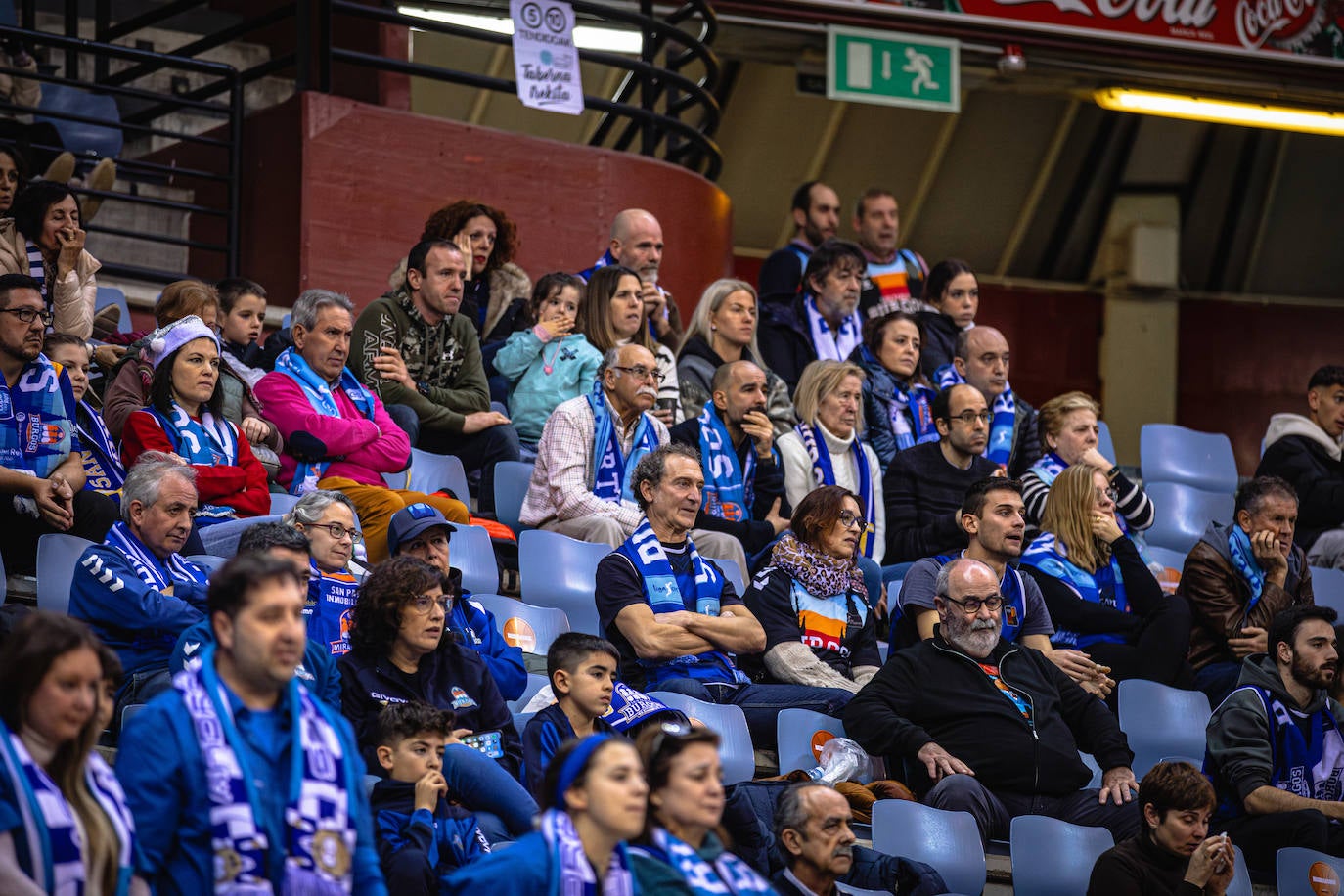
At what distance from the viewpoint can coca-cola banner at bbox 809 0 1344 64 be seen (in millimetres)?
10211

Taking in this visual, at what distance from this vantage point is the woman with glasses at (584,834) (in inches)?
133

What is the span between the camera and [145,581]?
454 cm

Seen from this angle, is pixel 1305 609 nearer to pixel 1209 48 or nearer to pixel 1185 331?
pixel 1209 48

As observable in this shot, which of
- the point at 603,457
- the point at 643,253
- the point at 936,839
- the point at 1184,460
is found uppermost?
the point at 643,253

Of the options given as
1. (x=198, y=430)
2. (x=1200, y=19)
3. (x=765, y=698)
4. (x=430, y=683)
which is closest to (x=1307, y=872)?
(x=765, y=698)

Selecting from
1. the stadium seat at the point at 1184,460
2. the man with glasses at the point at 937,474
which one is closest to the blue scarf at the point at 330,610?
the man with glasses at the point at 937,474

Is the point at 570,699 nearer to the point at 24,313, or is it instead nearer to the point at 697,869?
the point at 697,869

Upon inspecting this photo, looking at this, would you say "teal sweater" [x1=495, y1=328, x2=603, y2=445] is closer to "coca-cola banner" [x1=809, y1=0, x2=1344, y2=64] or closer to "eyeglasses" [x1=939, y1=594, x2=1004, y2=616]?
"eyeglasses" [x1=939, y1=594, x2=1004, y2=616]

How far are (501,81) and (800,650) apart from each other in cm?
360

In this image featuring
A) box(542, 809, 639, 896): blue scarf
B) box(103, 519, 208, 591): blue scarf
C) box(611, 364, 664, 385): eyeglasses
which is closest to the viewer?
box(542, 809, 639, 896): blue scarf

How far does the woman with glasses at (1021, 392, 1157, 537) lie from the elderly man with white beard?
134cm

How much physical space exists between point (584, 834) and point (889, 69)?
7.04 metres

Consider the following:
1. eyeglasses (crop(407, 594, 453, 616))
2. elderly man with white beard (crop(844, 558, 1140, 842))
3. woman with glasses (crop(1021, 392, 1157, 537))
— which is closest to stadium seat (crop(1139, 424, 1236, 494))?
woman with glasses (crop(1021, 392, 1157, 537))

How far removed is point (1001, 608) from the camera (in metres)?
5.61
